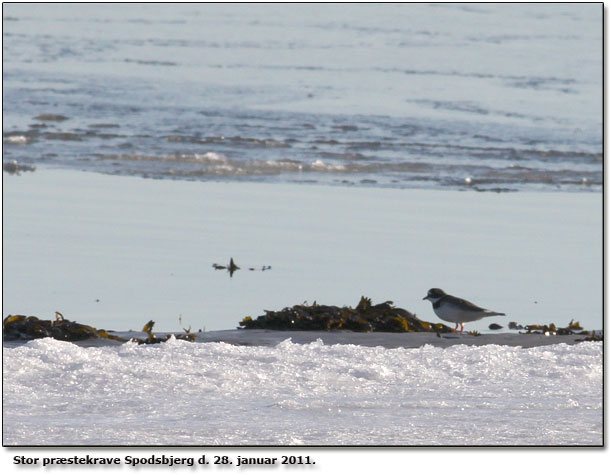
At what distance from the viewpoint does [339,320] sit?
6.64m

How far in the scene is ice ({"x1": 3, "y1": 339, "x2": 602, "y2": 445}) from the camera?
4355 mm

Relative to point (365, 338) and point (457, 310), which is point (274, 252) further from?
point (365, 338)

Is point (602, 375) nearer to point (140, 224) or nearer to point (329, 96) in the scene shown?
point (140, 224)

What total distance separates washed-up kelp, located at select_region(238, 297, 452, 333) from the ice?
0.68 m

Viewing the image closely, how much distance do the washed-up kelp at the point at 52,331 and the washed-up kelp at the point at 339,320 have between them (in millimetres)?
606

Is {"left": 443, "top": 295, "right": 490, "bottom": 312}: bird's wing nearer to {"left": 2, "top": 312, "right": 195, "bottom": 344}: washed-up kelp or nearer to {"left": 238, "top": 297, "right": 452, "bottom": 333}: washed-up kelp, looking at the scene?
{"left": 238, "top": 297, "right": 452, "bottom": 333}: washed-up kelp

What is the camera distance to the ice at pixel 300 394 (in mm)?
4355

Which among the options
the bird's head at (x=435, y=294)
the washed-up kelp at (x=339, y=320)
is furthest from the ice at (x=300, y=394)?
the bird's head at (x=435, y=294)

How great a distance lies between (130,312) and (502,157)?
971 cm

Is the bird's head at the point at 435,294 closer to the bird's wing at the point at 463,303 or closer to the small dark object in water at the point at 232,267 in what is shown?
the bird's wing at the point at 463,303

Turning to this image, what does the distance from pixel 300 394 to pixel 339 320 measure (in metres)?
1.65

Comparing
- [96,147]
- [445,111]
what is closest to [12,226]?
[96,147]

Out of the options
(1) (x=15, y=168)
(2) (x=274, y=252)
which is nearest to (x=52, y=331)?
(2) (x=274, y=252)

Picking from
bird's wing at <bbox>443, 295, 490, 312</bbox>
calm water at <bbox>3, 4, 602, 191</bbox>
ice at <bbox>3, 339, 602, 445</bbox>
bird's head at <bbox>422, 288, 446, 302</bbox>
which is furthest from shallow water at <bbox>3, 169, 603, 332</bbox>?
calm water at <bbox>3, 4, 602, 191</bbox>
